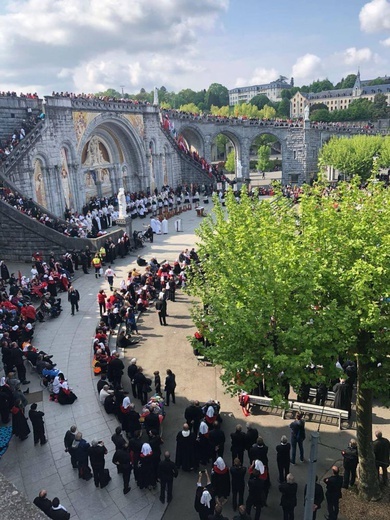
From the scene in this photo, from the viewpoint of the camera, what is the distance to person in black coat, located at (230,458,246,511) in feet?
33.2

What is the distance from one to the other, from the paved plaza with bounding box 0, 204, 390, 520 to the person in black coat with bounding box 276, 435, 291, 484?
1.13ft

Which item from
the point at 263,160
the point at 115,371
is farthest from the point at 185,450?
the point at 263,160

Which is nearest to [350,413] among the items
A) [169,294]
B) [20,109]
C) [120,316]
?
[120,316]

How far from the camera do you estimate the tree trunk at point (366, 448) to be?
406 inches

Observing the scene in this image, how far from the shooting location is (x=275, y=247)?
10438 mm

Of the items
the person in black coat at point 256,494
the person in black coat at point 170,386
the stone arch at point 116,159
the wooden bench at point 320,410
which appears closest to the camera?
the person in black coat at point 256,494

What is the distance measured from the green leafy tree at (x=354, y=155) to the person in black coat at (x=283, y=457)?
46.9 metres

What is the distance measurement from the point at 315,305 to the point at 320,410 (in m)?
4.73

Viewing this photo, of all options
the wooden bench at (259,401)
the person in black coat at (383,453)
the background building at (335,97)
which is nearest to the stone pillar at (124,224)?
the wooden bench at (259,401)

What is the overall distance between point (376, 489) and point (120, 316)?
11994 mm

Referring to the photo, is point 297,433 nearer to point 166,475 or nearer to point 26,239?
point 166,475

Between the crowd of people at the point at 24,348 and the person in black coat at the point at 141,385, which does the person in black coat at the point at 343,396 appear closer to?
the person in black coat at the point at 141,385

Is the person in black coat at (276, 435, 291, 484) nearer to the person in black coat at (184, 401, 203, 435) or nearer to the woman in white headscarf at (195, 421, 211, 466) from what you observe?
the woman in white headscarf at (195, 421, 211, 466)

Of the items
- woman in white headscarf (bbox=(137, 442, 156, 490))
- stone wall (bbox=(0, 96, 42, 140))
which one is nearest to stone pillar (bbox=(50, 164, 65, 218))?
stone wall (bbox=(0, 96, 42, 140))
